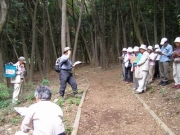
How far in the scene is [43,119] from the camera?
12.1ft

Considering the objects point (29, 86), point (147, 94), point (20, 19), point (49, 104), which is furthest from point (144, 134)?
point (20, 19)

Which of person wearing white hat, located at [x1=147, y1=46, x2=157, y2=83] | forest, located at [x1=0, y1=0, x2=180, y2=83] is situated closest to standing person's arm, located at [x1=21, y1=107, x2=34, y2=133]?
person wearing white hat, located at [x1=147, y1=46, x2=157, y2=83]

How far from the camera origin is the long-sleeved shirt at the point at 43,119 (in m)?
3.69

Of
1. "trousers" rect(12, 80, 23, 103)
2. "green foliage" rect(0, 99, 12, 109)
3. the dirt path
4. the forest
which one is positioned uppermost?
the forest

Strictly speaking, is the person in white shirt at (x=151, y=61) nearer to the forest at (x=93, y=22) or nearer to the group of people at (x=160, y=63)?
the group of people at (x=160, y=63)

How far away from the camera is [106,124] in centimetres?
689

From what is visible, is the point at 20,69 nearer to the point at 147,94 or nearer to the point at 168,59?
the point at 147,94

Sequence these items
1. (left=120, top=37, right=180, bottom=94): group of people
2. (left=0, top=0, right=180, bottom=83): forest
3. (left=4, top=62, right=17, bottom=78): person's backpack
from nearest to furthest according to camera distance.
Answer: (left=120, top=37, right=180, bottom=94): group of people → (left=4, top=62, right=17, bottom=78): person's backpack → (left=0, top=0, right=180, bottom=83): forest

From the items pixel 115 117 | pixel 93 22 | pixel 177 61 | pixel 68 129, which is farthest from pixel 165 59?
pixel 93 22

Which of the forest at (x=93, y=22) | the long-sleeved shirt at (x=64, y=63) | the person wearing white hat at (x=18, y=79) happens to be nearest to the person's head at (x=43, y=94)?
the long-sleeved shirt at (x=64, y=63)

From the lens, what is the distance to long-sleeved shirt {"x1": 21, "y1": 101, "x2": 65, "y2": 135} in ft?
12.1

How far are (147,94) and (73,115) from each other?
374 centimetres

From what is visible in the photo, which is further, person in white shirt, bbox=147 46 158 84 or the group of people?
person in white shirt, bbox=147 46 158 84

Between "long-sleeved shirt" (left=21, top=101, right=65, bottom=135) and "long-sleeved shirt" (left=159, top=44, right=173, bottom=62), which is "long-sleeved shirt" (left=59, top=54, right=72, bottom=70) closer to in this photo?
"long-sleeved shirt" (left=159, top=44, right=173, bottom=62)
